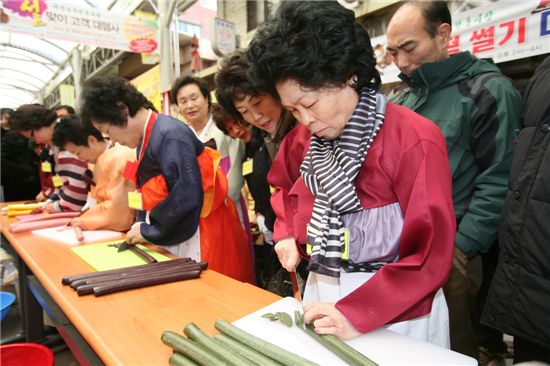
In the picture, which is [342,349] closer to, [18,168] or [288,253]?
[288,253]

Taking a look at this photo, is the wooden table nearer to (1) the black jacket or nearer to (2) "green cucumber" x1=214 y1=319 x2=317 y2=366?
(2) "green cucumber" x1=214 y1=319 x2=317 y2=366

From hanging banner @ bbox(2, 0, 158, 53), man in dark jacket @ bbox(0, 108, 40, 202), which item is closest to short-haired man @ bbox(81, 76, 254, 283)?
man in dark jacket @ bbox(0, 108, 40, 202)

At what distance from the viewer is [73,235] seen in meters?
2.05

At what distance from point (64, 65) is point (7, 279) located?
33.5 feet

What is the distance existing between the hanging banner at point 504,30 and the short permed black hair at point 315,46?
1779 millimetres

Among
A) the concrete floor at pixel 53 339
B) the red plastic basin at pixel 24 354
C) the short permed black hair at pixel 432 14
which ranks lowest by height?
the concrete floor at pixel 53 339

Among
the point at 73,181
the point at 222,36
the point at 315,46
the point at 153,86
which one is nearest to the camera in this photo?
the point at 315,46

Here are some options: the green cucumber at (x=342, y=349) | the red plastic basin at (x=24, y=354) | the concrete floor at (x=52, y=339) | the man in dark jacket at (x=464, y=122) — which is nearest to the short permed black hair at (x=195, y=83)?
the man in dark jacket at (x=464, y=122)

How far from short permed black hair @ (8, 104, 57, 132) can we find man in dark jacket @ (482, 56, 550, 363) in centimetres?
372

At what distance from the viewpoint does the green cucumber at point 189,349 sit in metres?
0.76

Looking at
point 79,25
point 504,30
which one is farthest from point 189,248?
point 79,25

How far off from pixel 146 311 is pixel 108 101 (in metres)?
1.13

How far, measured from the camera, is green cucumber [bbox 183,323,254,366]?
748mm

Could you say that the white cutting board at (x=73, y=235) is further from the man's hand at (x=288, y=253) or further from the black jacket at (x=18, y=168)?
the black jacket at (x=18, y=168)
